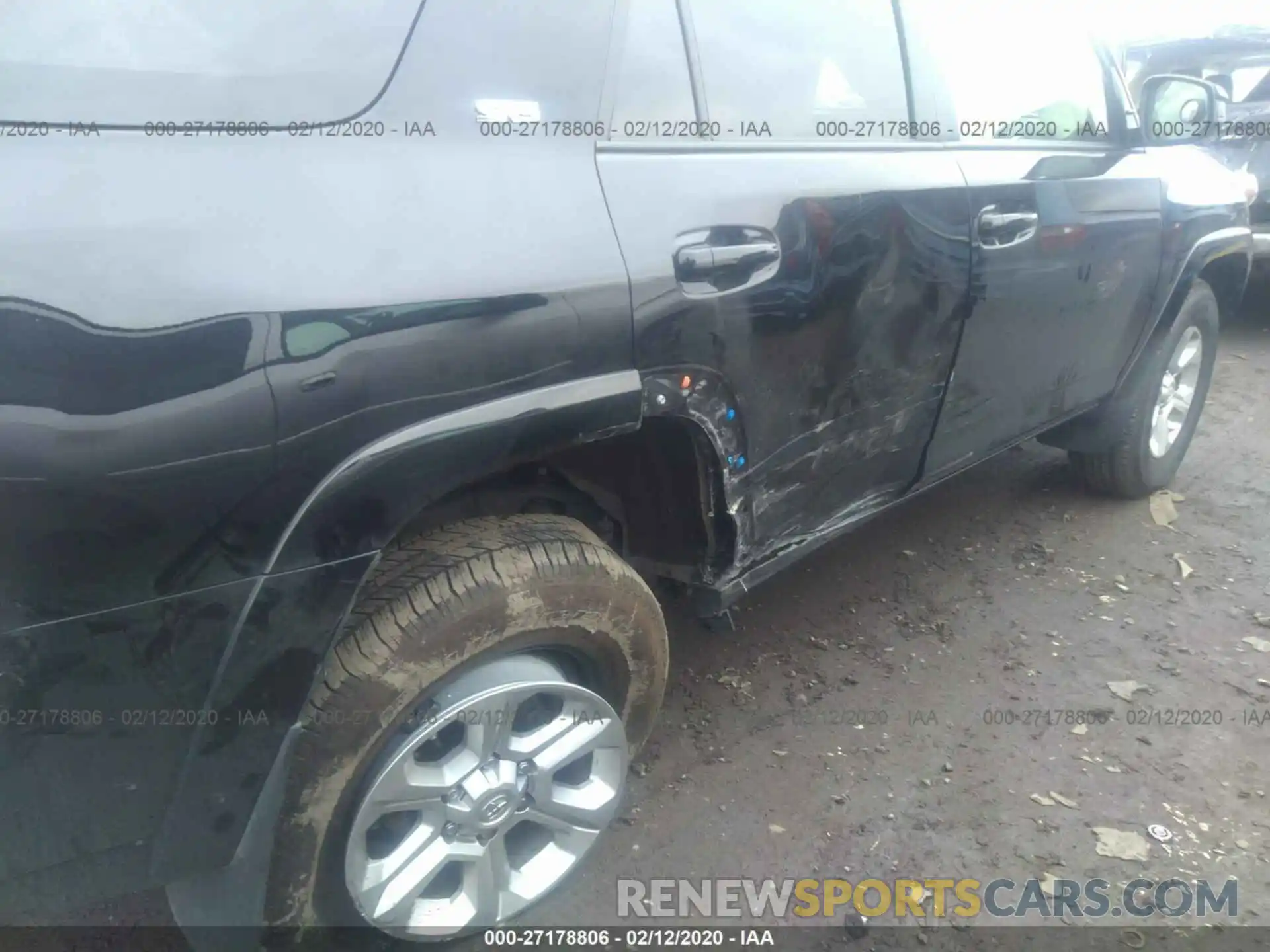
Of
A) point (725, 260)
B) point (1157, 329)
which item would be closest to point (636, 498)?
point (725, 260)

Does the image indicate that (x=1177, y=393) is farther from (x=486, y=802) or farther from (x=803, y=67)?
(x=486, y=802)

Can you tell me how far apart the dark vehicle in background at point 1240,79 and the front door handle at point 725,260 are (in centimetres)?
522

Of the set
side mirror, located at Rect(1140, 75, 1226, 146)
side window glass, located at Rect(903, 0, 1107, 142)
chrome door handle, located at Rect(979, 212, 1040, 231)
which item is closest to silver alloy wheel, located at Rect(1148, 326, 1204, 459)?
side mirror, located at Rect(1140, 75, 1226, 146)

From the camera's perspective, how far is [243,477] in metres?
1.22

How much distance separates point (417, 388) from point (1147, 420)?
10.2 ft

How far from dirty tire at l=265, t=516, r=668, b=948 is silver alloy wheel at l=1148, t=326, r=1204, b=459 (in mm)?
2797

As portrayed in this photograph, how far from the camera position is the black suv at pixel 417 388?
1154mm

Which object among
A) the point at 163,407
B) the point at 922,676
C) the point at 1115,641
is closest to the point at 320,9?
the point at 163,407

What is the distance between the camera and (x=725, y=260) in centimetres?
175

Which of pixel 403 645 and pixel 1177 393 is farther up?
pixel 403 645

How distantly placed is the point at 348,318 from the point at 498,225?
30cm

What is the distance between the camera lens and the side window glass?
7.96ft

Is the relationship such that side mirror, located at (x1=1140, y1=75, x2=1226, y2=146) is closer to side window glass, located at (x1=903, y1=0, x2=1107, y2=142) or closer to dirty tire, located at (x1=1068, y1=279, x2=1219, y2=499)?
side window glass, located at (x1=903, y1=0, x2=1107, y2=142)

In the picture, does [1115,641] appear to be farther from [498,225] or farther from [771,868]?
[498,225]
